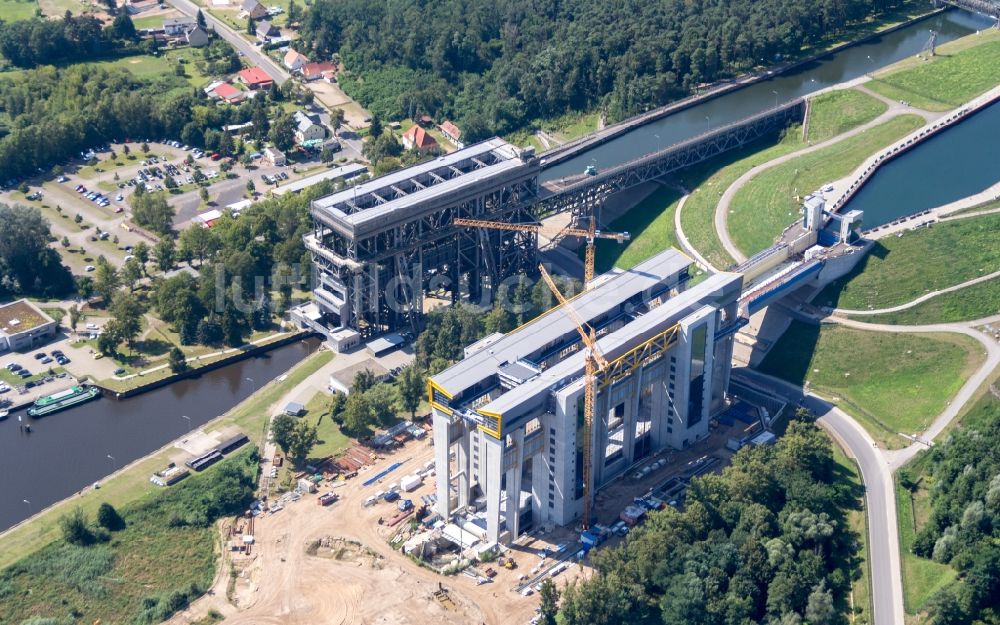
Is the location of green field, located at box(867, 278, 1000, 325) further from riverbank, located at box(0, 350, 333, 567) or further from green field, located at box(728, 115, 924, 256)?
riverbank, located at box(0, 350, 333, 567)

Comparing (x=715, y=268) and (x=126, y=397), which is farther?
(x=715, y=268)

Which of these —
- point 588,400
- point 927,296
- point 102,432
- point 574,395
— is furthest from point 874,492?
point 102,432

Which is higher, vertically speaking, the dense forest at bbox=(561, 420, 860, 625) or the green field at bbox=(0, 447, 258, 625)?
the dense forest at bbox=(561, 420, 860, 625)

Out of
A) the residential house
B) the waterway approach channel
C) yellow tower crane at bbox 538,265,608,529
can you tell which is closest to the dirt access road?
yellow tower crane at bbox 538,265,608,529

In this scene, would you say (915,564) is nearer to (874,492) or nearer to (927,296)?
(874,492)

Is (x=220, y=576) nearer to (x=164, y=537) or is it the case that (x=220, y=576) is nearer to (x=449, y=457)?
(x=164, y=537)

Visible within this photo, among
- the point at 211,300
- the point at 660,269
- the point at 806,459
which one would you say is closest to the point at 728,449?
the point at 806,459

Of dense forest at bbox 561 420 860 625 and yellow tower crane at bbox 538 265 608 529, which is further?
yellow tower crane at bbox 538 265 608 529
